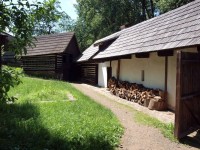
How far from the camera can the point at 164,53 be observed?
1141 cm

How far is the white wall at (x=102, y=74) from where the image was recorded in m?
21.9

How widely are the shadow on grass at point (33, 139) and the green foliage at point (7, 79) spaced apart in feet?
3.48

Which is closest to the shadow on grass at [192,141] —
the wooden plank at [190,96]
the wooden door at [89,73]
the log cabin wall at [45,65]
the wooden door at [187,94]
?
the wooden door at [187,94]

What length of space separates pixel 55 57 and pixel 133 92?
48.1 ft

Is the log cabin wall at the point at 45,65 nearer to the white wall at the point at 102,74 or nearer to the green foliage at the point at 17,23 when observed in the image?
the white wall at the point at 102,74

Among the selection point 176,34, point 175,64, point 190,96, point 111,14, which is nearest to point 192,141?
point 190,96

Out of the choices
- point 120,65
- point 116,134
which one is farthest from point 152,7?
point 116,134

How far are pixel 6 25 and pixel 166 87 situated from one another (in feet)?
27.5

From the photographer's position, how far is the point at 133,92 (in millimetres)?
14625

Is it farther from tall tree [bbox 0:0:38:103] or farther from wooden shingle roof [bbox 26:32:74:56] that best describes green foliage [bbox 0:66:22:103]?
wooden shingle roof [bbox 26:32:74:56]

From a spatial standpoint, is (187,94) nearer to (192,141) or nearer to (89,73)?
(192,141)

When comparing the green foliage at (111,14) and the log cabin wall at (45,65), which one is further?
the green foliage at (111,14)

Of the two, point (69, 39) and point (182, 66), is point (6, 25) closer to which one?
point (182, 66)

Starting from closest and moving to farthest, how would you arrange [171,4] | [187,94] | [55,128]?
[55,128]
[187,94]
[171,4]
